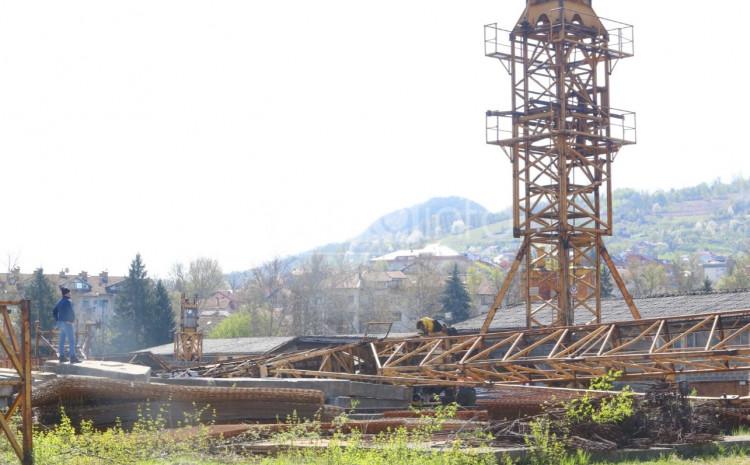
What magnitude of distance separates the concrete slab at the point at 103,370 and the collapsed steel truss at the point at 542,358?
6206 mm

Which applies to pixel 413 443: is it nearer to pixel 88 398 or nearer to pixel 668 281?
pixel 88 398

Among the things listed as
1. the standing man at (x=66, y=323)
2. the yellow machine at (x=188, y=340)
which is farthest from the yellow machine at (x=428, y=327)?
the yellow machine at (x=188, y=340)

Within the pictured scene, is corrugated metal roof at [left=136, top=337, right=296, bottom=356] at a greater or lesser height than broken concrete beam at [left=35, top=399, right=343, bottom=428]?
lesser

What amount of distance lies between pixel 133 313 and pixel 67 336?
203 feet

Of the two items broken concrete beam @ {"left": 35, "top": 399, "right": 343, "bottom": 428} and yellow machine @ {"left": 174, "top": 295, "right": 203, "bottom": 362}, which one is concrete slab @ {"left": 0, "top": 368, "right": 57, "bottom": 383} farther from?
yellow machine @ {"left": 174, "top": 295, "right": 203, "bottom": 362}

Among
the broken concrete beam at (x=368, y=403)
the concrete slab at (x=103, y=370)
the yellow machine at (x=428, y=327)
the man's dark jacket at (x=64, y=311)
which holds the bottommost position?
the broken concrete beam at (x=368, y=403)

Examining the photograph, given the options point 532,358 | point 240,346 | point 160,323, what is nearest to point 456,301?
point 160,323

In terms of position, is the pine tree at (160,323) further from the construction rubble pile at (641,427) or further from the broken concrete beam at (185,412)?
the construction rubble pile at (641,427)

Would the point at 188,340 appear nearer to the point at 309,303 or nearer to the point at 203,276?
the point at 309,303

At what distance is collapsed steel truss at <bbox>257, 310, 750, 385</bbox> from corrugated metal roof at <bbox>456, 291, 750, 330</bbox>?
2.18 m

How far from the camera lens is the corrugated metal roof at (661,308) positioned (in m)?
31.3

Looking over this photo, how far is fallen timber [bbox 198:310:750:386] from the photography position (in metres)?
21.5

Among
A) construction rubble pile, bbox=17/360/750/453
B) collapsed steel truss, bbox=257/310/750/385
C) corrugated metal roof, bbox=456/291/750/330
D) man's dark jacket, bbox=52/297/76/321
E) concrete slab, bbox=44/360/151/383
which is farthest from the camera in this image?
corrugated metal roof, bbox=456/291/750/330

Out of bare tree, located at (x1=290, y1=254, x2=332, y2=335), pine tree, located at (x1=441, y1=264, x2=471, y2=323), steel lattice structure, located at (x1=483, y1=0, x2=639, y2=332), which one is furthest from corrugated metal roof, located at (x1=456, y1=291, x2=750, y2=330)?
pine tree, located at (x1=441, y1=264, x2=471, y2=323)
